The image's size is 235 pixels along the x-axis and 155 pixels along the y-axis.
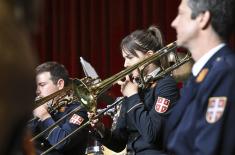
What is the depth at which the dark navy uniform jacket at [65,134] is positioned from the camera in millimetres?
3074

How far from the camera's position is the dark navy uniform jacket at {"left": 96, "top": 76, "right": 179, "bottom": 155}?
234 cm

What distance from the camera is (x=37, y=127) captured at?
3.19 m

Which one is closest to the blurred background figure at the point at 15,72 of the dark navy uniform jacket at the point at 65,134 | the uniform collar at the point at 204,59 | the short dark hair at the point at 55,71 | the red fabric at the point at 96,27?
the uniform collar at the point at 204,59

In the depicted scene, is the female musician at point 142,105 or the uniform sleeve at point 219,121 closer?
the uniform sleeve at point 219,121

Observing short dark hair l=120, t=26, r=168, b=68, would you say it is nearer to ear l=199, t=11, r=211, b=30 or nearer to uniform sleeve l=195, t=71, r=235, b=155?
ear l=199, t=11, r=211, b=30

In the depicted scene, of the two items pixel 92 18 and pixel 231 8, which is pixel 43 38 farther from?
pixel 231 8

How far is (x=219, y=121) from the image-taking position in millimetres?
1521

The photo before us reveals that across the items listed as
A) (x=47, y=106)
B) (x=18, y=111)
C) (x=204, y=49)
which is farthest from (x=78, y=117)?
(x=18, y=111)

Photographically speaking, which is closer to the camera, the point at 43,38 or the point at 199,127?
the point at 199,127

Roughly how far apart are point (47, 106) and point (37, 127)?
157 millimetres

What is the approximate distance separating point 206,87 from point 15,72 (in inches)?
50.5

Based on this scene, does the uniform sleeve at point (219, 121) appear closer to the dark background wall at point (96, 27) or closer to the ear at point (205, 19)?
the ear at point (205, 19)

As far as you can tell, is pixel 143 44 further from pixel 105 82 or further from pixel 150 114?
pixel 150 114

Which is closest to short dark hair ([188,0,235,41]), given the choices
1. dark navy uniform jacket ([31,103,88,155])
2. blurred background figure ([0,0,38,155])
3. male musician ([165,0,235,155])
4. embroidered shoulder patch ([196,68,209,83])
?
male musician ([165,0,235,155])
